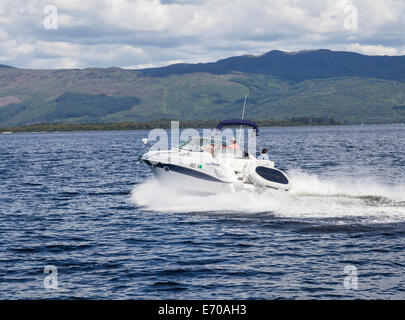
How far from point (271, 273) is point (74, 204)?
14920 millimetres

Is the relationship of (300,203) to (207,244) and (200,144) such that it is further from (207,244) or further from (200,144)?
(207,244)

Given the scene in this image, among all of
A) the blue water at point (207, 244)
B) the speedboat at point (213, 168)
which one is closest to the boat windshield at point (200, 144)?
the speedboat at point (213, 168)

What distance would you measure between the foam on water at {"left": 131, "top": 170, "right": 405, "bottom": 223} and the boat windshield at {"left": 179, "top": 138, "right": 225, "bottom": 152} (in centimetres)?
218

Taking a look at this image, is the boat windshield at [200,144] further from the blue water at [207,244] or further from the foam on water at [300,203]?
the blue water at [207,244]

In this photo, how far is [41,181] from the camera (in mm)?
37656

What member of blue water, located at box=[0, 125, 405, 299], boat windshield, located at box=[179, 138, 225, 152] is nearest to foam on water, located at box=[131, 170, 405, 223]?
blue water, located at box=[0, 125, 405, 299]

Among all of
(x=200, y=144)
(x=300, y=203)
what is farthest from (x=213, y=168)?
(x=300, y=203)

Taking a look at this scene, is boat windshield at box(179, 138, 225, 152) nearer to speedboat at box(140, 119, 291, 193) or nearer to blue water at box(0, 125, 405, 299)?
speedboat at box(140, 119, 291, 193)

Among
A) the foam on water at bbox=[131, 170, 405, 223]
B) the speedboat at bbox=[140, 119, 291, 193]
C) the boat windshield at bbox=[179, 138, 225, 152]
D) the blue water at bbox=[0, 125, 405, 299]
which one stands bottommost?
the blue water at bbox=[0, 125, 405, 299]

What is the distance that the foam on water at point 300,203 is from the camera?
791 inches

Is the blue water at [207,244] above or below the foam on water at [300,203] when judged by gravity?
below

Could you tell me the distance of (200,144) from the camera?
2517 centimetres

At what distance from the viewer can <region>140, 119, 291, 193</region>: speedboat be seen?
2295 centimetres

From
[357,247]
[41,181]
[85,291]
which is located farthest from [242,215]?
[41,181]
